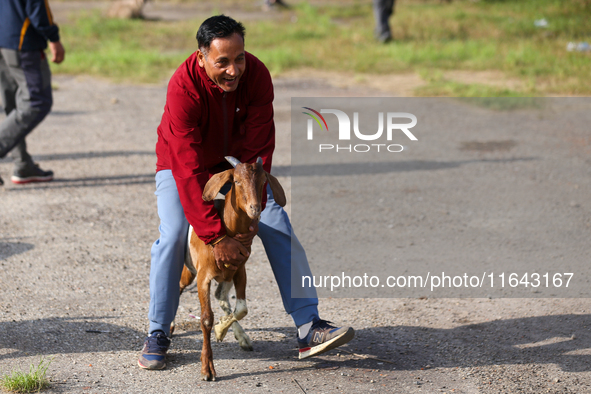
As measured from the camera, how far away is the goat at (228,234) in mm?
A: 3316

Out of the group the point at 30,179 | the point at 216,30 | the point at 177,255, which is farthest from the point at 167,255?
the point at 30,179

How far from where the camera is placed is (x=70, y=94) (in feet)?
34.6

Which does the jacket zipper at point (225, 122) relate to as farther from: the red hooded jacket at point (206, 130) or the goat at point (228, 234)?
the goat at point (228, 234)

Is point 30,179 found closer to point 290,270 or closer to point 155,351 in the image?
point 155,351

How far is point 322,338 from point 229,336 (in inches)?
30.1

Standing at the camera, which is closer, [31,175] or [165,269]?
[165,269]

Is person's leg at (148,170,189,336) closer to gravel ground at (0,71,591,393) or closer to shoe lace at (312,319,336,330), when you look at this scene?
gravel ground at (0,71,591,393)

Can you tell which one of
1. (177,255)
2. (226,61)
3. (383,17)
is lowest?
(177,255)

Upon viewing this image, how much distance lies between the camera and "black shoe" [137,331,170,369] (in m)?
3.70

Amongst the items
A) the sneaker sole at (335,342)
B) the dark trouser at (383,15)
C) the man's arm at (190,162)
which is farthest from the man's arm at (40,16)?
the dark trouser at (383,15)

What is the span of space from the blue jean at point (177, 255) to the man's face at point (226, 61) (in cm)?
66

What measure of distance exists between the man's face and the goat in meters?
0.39

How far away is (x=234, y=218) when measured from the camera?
11.4 ft

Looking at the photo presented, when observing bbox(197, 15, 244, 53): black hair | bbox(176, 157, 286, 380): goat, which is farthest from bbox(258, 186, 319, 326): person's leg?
bbox(197, 15, 244, 53): black hair
